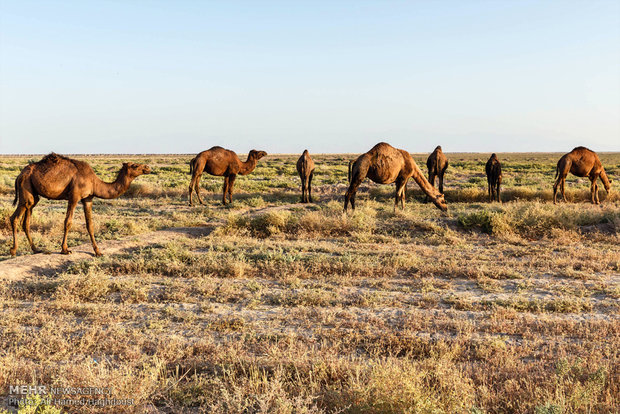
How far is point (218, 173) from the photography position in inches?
750

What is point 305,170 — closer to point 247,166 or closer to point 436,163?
point 247,166

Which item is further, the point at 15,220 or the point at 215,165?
the point at 215,165

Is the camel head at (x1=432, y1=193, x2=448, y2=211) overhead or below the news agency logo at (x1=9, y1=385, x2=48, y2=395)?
overhead

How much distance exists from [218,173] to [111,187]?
372 inches

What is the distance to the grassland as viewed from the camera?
3.56m

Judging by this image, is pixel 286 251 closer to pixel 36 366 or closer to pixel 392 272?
pixel 392 272

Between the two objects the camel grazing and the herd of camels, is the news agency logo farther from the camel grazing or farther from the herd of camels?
the camel grazing

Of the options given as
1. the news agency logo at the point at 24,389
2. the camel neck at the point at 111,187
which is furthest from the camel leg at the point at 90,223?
the news agency logo at the point at 24,389

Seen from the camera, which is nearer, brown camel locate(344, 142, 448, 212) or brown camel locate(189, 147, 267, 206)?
brown camel locate(344, 142, 448, 212)

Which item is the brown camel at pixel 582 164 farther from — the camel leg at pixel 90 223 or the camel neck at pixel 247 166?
the camel leg at pixel 90 223

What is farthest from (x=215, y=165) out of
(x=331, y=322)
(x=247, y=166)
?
(x=331, y=322)

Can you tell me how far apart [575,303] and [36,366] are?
6640mm

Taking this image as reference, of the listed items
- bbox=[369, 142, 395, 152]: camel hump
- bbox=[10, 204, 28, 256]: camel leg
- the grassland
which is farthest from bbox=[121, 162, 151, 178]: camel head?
bbox=[369, 142, 395, 152]: camel hump

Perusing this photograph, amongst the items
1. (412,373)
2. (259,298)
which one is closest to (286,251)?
(259,298)
